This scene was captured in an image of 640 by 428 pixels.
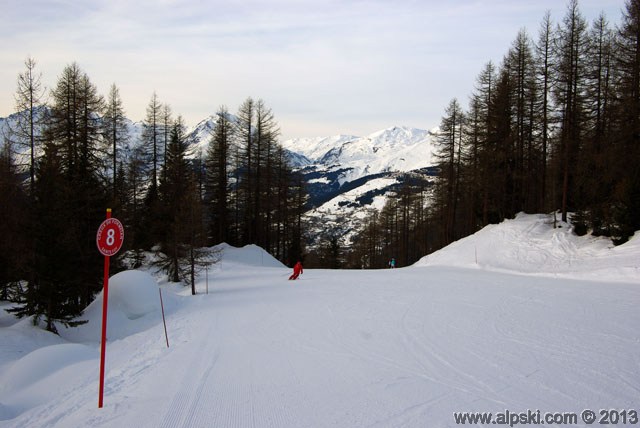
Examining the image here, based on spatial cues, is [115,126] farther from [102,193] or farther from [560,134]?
[560,134]

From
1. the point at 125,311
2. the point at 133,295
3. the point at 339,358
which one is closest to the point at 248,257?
the point at 133,295

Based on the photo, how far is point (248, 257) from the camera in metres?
36.9

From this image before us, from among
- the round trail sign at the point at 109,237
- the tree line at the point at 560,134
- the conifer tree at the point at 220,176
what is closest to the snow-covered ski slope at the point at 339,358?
the round trail sign at the point at 109,237

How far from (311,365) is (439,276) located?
1655cm

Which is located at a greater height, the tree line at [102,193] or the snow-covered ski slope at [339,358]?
the tree line at [102,193]

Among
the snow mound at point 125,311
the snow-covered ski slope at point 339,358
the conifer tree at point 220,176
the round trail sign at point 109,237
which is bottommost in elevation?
the snow mound at point 125,311

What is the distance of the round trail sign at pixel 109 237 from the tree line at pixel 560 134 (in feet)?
80.6

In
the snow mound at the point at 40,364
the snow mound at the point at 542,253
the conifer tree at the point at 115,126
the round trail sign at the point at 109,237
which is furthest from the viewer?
the conifer tree at the point at 115,126

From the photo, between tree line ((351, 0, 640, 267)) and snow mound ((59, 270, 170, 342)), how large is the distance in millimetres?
24485

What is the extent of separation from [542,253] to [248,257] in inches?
959

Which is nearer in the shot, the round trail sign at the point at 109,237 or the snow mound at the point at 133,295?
the round trail sign at the point at 109,237

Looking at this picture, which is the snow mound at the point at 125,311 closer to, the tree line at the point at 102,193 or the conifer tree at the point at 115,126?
the tree line at the point at 102,193

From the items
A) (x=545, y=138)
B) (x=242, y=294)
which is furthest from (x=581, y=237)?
(x=242, y=294)

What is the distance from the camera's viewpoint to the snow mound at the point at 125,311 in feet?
51.3
